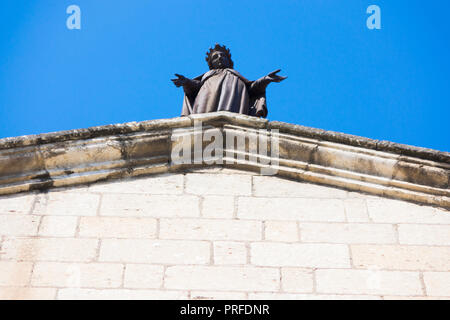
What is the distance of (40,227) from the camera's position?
723cm

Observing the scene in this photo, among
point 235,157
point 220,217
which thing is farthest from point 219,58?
point 220,217

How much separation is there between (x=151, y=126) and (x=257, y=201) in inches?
44.0

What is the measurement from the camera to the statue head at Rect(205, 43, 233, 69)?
31.2ft

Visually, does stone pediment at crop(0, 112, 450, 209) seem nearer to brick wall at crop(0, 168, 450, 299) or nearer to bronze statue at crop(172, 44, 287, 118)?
brick wall at crop(0, 168, 450, 299)

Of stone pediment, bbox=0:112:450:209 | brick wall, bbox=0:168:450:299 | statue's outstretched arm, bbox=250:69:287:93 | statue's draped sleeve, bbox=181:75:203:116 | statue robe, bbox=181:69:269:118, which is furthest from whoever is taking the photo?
statue's draped sleeve, bbox=181:75:203:116

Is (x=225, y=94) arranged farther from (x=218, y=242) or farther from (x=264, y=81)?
(x=218, y=242)

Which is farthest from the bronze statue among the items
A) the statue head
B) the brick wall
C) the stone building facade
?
the brick wall

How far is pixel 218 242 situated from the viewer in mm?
7090

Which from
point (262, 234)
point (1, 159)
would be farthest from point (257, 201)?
point (1, 159)

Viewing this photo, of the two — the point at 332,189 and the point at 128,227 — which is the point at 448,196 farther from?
the point at 128,227

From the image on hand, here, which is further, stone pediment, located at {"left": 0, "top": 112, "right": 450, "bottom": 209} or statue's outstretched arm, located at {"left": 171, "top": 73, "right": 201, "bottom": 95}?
statue's outstretched arm, located at {"left": 171, "top": 73, "right": 201, "bottom": 95}

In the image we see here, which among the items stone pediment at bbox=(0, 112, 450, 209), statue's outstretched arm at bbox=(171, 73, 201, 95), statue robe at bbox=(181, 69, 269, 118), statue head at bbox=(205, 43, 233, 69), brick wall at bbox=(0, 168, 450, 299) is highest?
statue head at bbox=(205, 43, 233, 69)

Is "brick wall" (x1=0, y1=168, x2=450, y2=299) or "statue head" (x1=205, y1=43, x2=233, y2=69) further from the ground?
"statue head" (x1=205, y1=43, x2=233, y2=69)

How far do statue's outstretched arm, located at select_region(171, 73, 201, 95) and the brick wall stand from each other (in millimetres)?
1612
